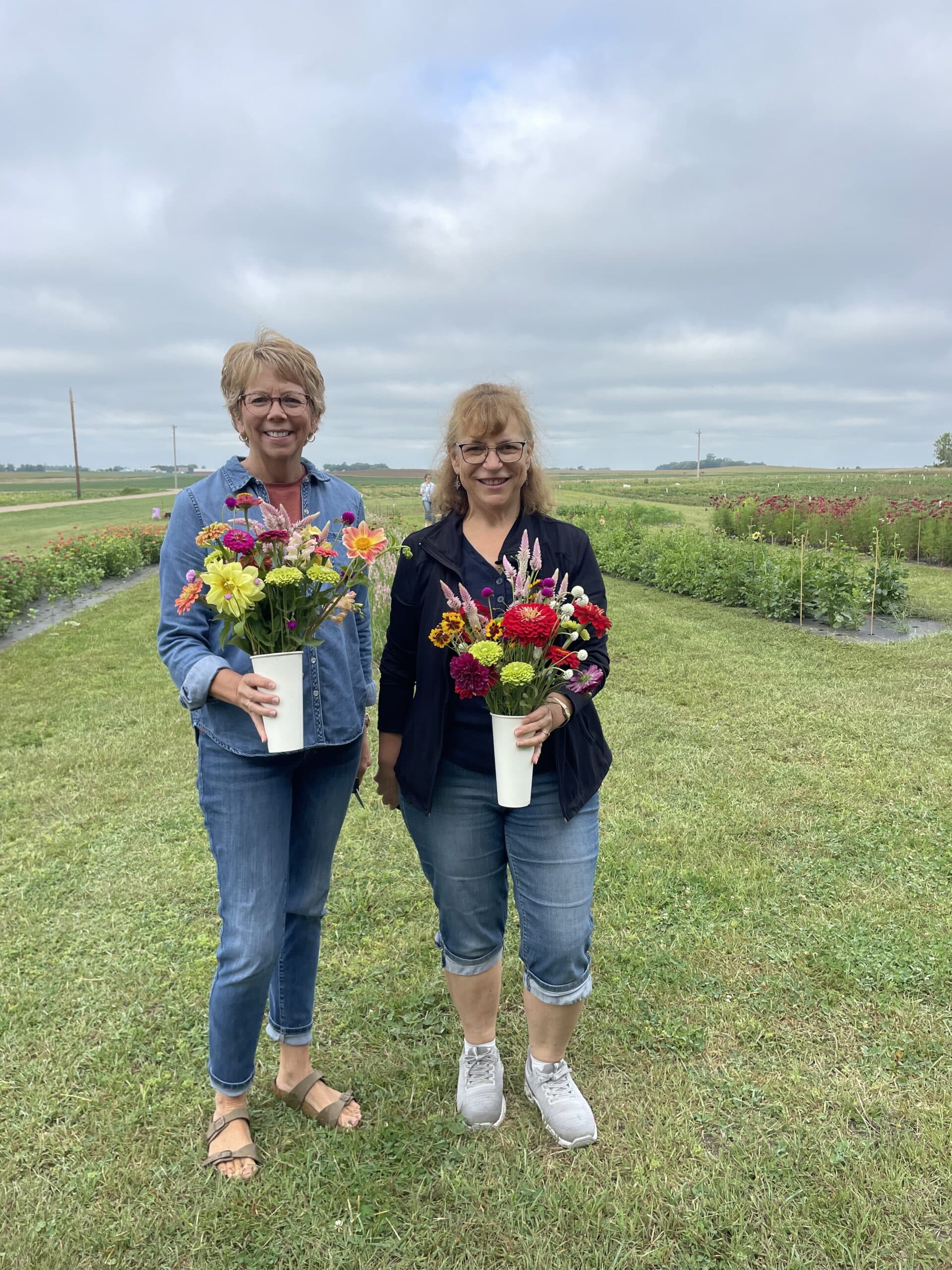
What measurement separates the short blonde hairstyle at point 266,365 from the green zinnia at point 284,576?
0.49 meters

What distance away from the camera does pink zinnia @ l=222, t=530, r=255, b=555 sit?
5.42 feet

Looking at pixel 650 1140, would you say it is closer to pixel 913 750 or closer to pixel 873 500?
pixel 913 750

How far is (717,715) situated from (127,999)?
4539 millimetres

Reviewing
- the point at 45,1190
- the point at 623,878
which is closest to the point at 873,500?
the point at 623,878

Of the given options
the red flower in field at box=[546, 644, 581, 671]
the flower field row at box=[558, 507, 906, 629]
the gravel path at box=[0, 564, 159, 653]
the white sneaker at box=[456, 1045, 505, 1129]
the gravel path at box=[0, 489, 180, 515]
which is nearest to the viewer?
the red flower in field at box=[546, 644, 581, 671]

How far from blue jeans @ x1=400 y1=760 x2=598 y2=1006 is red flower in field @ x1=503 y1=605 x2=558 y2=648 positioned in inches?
16.3

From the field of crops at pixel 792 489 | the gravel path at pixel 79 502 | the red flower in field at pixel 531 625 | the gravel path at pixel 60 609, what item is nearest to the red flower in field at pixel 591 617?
the red flower in field at pixel 531 625

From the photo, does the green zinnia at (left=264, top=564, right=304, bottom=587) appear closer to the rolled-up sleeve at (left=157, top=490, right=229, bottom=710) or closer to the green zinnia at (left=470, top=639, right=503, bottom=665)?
the rolled-up sleeve at (left=157, top=490, right=229, bottom=710)

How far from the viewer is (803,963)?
3012 mm

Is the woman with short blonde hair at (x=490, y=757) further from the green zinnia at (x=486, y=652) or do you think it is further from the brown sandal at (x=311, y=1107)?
the brown sandal at (x=311, y=1107)

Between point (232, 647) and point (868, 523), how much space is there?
44.9ft

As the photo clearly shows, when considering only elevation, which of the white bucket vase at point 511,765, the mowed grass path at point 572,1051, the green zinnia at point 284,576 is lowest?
the mowed grass path at point 572,1051

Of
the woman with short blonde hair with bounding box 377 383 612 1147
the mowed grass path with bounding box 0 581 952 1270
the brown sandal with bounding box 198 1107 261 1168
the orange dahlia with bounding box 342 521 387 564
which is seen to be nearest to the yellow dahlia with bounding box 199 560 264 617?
the orange dahlia with bounding box 342 521 387 564

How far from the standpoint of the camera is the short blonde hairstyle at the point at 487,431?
77.9 inches
